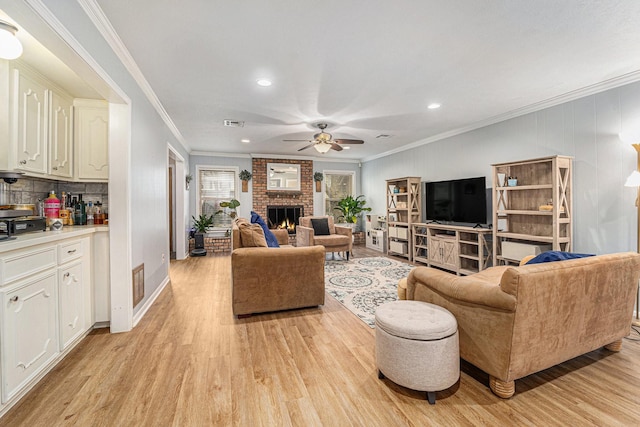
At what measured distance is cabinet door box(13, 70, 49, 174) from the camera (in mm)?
2160

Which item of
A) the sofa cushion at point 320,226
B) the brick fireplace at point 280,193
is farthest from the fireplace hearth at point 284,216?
the sofa cushion at point 320,226

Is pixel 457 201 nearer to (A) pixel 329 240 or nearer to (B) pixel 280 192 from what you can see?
(A) pixel 329 240

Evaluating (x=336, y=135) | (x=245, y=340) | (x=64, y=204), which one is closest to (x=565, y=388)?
(x=245, y=340)

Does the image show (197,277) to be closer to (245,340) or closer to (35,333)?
(245,340)

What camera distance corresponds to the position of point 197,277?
458 centimetres

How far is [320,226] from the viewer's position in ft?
19.9

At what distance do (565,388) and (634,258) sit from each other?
3.52ft

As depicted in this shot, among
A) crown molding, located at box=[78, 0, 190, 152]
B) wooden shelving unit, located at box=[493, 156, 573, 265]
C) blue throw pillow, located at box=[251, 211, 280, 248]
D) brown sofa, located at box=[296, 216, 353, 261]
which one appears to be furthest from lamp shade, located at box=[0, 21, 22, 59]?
wooden shelving unit, located at box=[493, 156, 573, 265]

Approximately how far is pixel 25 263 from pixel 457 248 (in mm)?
4954

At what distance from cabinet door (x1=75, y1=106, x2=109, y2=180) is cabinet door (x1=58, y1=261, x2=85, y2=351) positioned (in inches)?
41.6

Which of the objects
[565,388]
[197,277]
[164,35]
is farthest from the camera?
[197,277]

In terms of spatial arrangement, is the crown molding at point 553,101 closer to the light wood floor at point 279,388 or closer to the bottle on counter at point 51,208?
the light wood floor at point 279,388

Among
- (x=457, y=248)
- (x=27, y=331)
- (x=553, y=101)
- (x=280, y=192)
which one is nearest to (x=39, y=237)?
(x=27, y=331)

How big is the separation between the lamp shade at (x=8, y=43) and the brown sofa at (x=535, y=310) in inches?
119
